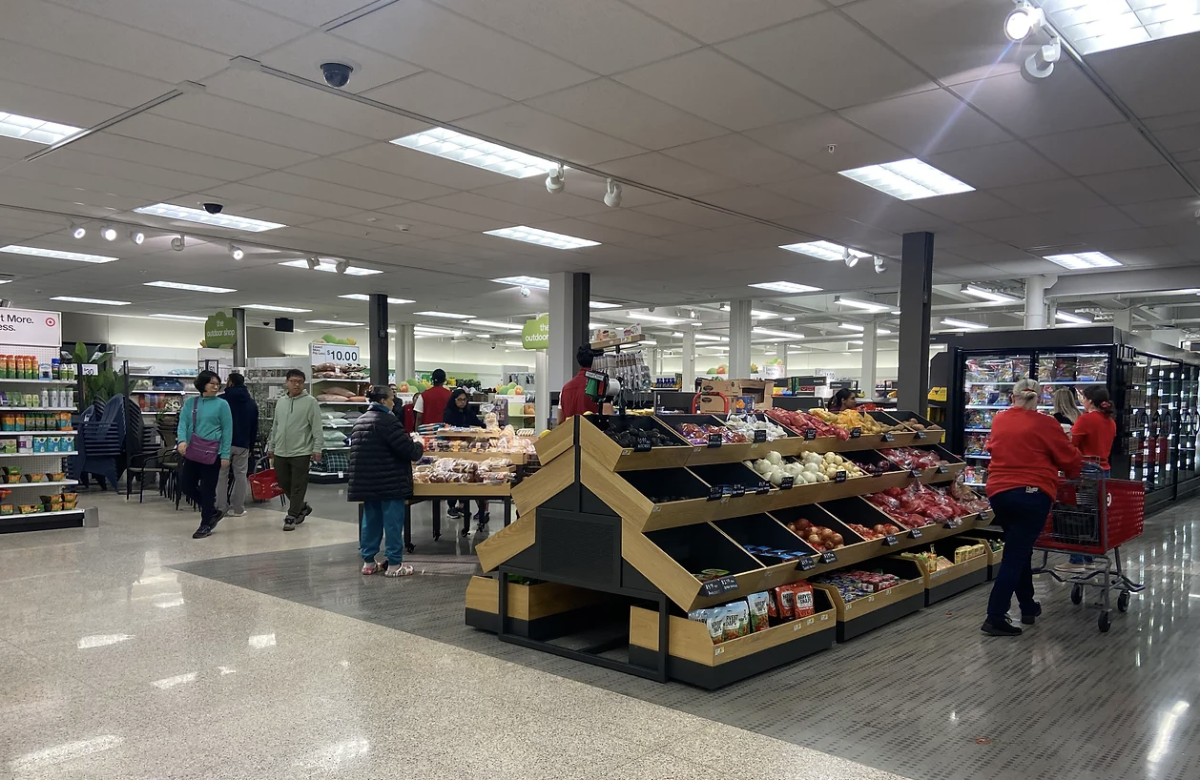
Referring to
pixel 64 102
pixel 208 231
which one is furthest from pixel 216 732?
pixel 208 231

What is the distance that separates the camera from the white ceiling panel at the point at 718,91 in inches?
199

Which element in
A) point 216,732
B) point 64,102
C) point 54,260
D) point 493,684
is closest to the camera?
point 216,732

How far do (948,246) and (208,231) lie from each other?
30.4ft

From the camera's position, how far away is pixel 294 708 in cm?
381

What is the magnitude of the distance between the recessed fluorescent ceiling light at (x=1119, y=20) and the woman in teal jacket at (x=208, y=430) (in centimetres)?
781

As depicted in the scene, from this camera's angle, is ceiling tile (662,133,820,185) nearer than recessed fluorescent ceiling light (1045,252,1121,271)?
Yes

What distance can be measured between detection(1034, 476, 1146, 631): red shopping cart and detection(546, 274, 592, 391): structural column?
8335 millimetres

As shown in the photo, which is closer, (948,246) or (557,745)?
(557,745)

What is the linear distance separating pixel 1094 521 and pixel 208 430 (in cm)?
791

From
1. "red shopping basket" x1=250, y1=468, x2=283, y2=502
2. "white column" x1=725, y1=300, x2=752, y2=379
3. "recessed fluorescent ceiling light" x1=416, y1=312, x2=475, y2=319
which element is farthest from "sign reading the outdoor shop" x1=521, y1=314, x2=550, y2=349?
"red shopping basket" x1=250, y1=468, x2=283, y2=502

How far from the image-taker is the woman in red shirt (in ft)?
17.0

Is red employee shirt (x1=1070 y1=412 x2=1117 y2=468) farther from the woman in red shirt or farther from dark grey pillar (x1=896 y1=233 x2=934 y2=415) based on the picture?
dark grey pillar (x1=896 y1=233 x2=934 y2=415)

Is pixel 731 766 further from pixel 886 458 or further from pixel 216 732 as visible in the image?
pixel 886 458

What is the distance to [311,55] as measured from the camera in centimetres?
492
